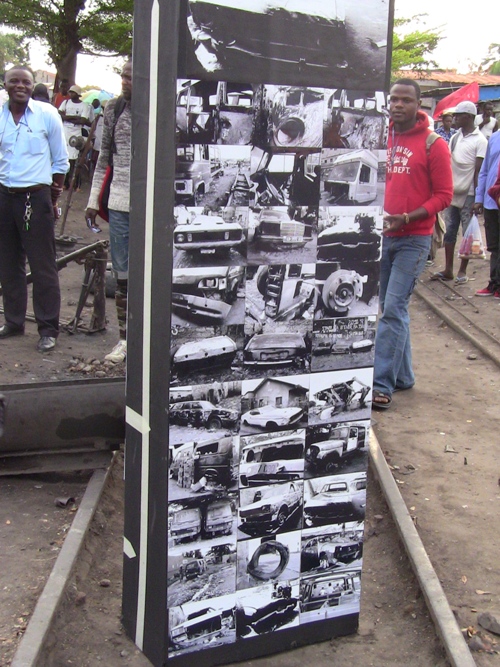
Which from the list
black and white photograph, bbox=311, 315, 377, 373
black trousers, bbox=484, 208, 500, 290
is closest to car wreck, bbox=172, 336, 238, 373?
black and white photograph, bbox=311, 315, 377, 373

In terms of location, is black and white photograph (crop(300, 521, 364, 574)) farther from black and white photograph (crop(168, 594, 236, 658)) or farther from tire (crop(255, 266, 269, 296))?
tire (crop(255, 266, 269, 296))

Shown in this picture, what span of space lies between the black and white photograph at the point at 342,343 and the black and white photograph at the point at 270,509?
486mm

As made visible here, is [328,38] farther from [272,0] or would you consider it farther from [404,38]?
[404,38]

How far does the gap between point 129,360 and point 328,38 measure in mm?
1320

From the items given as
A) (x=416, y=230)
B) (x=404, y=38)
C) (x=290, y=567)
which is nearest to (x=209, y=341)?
(x=290, y=567)

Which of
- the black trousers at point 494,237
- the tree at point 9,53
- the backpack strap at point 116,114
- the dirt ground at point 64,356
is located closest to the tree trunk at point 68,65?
the dirt ground at point 64,356

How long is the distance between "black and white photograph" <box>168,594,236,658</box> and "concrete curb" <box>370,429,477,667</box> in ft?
2.92

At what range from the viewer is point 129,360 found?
2.92m

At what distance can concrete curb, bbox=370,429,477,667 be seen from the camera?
326cm

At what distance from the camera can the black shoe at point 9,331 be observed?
7418 mm

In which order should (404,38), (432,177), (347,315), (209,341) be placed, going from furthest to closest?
(404,38), (432,177), (347,315), (209,341)

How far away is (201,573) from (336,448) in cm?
71

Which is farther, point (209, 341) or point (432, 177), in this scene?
point (432, 177)

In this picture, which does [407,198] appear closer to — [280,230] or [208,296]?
[280,230]
